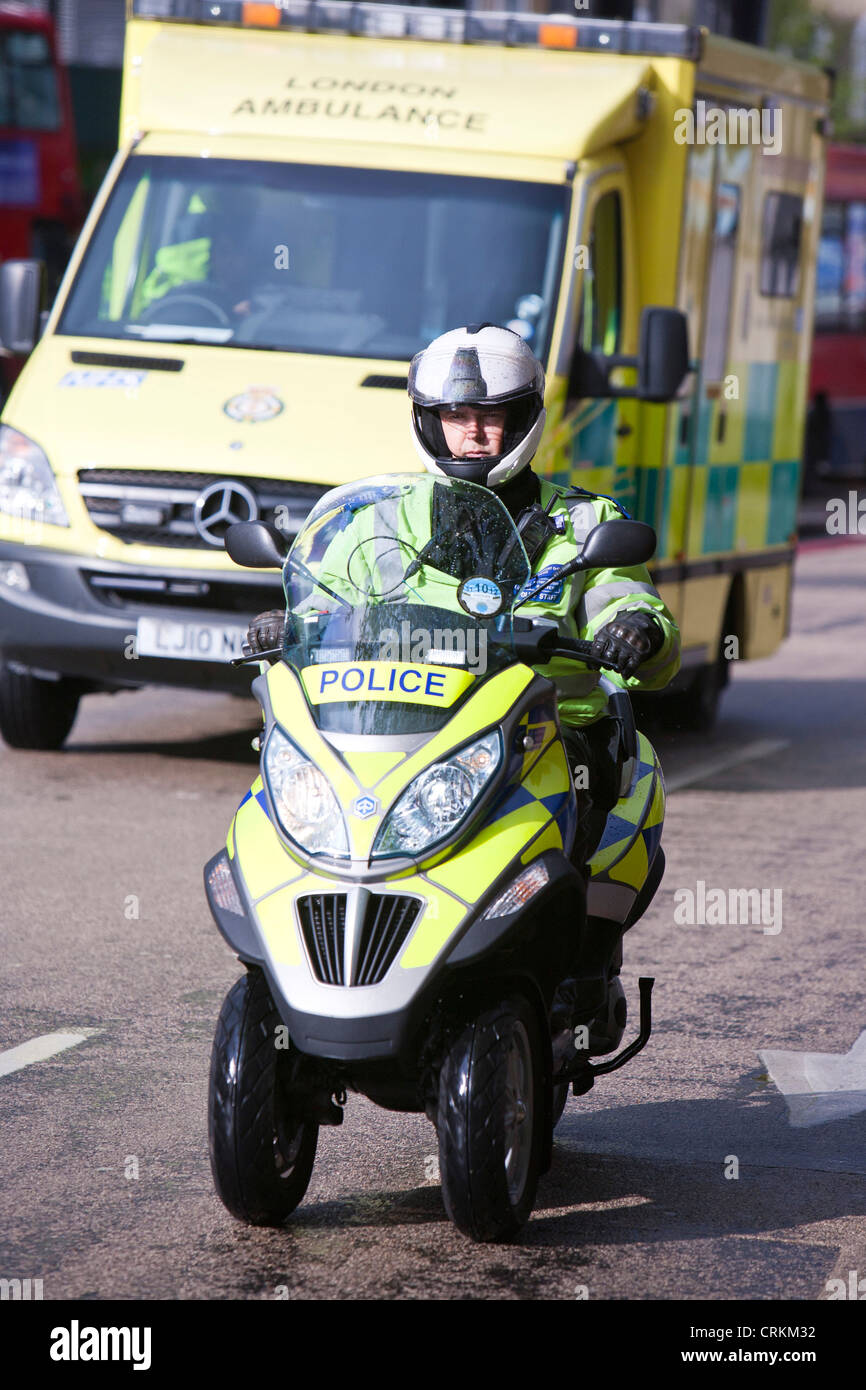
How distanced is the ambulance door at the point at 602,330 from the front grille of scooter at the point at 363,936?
559 centimetres

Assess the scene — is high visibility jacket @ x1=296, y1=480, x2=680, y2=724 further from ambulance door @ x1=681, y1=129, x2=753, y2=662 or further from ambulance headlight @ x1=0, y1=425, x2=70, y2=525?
ambulance door @ x1=681, y1=129, x2=753, y2=662

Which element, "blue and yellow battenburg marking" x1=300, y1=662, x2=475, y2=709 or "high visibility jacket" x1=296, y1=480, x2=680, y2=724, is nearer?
"blue and yellow battenburg marking" x1=300, y1=662, x2=475, y2=709

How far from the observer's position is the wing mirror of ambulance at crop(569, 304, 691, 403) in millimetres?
9602

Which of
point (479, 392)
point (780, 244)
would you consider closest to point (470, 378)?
point (479, 392)

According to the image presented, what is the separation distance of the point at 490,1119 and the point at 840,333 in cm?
2883

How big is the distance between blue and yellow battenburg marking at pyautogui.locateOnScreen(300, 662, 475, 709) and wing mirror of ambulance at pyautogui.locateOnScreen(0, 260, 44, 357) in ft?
20.5

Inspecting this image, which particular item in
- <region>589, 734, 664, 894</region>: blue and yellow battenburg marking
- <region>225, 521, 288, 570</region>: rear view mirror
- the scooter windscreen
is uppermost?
the scooter windscreen

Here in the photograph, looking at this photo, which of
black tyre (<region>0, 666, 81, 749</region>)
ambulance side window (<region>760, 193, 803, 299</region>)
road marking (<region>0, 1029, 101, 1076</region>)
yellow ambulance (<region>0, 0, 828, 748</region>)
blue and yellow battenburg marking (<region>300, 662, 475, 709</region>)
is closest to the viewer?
blue and yellow battenburg marking (<region>300, 662, 475, 709</region>)

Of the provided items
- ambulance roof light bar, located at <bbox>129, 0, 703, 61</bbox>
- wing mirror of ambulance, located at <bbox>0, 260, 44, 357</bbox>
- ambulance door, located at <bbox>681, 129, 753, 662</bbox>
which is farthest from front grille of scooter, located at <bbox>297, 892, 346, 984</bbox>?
ambulance door, located at <bbox>681, 129, 753, 662</bbox>

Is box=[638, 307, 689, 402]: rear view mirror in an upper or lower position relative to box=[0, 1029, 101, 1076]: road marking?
upper

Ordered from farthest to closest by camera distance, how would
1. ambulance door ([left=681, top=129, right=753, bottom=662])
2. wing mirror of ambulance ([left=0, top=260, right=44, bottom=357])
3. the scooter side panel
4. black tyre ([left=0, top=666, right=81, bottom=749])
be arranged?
ambulance door ([left=681, top=129, right=753, bottom=662])
wing mirror of ambulance ([left=0, top=260, right=44, bottom=357])
black tyre ([left=0, top=666, right=81, bottom=749])
the scooter side panel
